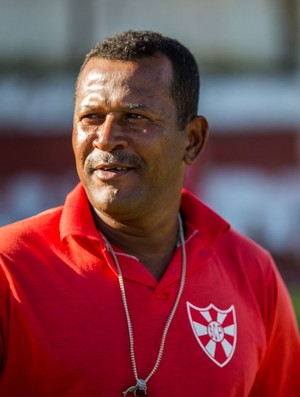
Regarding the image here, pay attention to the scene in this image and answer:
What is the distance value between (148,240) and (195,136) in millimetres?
454

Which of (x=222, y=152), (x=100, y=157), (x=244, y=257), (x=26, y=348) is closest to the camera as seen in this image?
(x=26, y=348)

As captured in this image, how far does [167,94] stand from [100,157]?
36 centimetres

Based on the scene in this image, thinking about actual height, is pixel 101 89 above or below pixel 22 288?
above

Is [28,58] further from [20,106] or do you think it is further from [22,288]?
[22,288]

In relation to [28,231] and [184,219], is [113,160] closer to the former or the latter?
[28,231]

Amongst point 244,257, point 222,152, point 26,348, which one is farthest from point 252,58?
point 26,348

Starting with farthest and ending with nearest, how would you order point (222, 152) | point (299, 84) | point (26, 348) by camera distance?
point (299, 84) → point (222, 152) → point (26, 348)

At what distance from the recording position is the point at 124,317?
136 inches

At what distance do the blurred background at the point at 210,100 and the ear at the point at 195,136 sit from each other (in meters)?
6.77

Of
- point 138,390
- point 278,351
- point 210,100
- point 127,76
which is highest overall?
point 127,76

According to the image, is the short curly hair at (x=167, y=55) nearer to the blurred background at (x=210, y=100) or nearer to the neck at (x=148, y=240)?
the neck at (x=148, y=240)

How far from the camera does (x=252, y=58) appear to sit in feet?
45.2

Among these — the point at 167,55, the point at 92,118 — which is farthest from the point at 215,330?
the point at 167,55

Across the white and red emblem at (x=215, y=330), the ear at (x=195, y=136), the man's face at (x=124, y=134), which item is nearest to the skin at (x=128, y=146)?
the man's face at (x=124, y=134)
